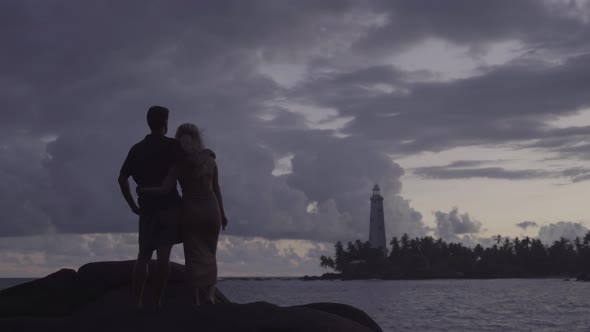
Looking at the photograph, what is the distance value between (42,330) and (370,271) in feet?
481

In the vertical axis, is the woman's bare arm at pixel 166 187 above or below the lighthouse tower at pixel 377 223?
below

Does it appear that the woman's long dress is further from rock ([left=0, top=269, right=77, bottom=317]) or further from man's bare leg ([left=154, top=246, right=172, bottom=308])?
rock ([left=0, top=269, right=77, bottom=317])

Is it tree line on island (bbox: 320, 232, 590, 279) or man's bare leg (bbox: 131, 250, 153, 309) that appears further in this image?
tree line on island (bbox: 320, 232, 590, 279)

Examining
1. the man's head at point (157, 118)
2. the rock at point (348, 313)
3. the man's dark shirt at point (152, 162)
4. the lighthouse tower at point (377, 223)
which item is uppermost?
the lighthouse tower at point (377, 223)

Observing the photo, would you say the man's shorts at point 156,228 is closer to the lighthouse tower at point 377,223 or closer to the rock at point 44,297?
the rock at point 44,297

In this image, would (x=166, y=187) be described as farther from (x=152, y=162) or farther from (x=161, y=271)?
(x=161, y=271)

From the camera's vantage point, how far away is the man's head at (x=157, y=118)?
8727 mm

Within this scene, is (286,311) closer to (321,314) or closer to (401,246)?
(321,314)

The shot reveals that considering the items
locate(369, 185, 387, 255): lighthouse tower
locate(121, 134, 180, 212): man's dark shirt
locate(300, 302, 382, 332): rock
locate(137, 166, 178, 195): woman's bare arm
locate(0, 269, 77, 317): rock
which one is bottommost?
locate(300, 302, 382, 332): rock

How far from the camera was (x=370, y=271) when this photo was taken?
152000 mm

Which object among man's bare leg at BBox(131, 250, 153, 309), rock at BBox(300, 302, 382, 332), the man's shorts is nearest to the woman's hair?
the man's shorts

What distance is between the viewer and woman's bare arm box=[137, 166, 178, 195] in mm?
8602

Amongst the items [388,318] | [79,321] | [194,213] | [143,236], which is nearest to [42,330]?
[79,321]

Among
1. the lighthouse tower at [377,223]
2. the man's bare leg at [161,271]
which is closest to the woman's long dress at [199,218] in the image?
the man's bare leg at [161,271]
